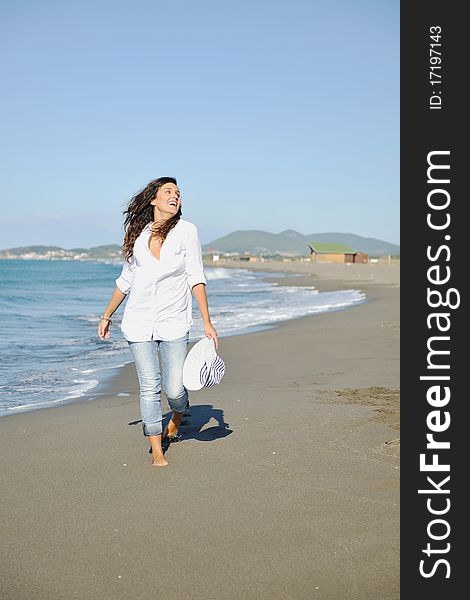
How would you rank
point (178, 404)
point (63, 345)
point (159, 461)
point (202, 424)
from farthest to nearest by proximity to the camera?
point (63, 345)
point (202, 424)
point (178, 404)
point (159, 461)

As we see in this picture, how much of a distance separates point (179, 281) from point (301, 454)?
1.33m

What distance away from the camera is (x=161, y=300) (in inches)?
168

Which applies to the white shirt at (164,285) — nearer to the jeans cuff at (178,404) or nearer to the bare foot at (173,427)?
the jeans cuff at (178,404)

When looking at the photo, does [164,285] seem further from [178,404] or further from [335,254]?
[335,254]

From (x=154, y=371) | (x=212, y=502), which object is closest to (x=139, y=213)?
(x=154, y=371)

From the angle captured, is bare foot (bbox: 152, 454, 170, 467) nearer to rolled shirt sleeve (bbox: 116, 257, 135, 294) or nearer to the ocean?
rolled shirt sleeve (bbox: 116, 257, 135, 294)

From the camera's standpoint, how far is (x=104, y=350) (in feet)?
35.3

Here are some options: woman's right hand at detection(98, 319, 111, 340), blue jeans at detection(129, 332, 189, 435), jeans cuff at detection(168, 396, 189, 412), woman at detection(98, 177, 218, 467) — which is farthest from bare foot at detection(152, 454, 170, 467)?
woman's right hand at detection(98, 319, 111, 340)

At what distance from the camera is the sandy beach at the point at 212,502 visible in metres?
2.73

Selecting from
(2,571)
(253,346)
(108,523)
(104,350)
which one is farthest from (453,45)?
(104,350)

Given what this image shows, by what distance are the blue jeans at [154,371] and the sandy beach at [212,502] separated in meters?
0.28

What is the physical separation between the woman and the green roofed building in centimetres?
9318

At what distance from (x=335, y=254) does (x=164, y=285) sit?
98.4 metres

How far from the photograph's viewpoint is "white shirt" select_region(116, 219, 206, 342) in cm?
425
